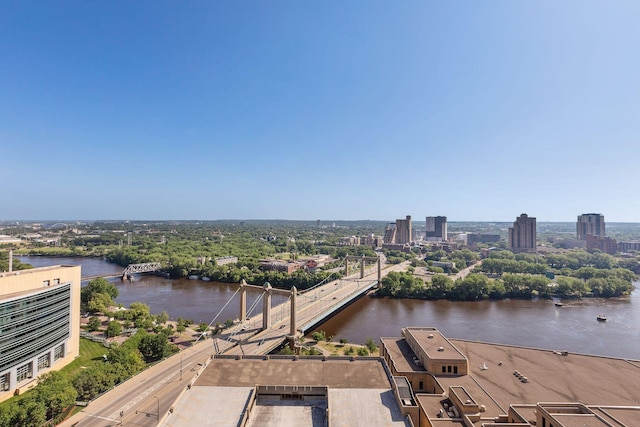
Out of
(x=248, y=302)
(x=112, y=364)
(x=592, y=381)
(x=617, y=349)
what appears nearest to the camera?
(x=592, y=381)

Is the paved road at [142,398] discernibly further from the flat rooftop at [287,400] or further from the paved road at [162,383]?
the flat rooftop at [287,400]

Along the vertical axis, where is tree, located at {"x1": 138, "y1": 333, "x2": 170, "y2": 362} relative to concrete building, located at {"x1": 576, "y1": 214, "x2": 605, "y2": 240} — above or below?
below

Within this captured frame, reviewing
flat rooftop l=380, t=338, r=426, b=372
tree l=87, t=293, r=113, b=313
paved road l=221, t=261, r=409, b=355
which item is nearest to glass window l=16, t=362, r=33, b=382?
paved road l=221, t=261, r=409, b=355

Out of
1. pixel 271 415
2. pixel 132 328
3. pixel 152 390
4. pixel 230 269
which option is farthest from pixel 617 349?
pixel 230 269

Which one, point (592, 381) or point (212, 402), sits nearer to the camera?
point (212, 402)

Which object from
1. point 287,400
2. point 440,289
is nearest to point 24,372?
point 287,400

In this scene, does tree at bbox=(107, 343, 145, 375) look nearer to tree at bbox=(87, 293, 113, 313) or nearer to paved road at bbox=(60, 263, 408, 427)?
paved road at bbox=(60, 263, 408, 427)

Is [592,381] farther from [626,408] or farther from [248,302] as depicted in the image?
[248,302]
